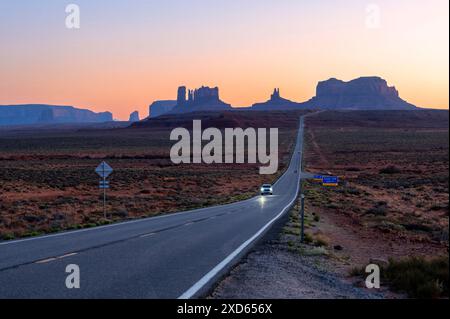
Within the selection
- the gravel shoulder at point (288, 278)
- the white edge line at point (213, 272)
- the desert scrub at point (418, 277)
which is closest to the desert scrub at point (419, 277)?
the desert scrub at point (418, 277)

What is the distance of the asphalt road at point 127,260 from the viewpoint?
329 inches

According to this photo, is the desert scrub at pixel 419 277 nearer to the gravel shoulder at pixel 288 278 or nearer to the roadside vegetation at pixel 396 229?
the roadside vegetation at pixel 396 229

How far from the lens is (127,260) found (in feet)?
37.2

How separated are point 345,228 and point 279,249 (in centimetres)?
960

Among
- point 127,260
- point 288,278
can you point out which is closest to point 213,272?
point 288,278

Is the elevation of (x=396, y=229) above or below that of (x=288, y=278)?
below

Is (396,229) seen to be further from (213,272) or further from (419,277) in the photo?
(213,272)

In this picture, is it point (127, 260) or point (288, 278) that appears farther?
point (127, 260)

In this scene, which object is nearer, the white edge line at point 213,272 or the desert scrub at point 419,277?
Result: the white edge line at point 213,272

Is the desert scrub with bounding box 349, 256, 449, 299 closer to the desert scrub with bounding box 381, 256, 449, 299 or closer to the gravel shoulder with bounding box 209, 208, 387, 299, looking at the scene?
the desert scrub with bounding box 381, 256, 449, 299

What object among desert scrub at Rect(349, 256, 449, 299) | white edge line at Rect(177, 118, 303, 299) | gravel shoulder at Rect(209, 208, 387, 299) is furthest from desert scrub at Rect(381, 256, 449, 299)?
white edge line at Rect(177, 118, 303, 299)

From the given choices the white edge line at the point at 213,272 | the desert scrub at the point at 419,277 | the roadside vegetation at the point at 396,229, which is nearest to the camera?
the white edge line at the point at 213,272

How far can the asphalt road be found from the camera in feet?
27.4
